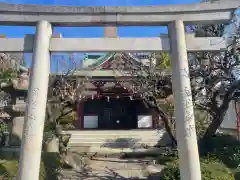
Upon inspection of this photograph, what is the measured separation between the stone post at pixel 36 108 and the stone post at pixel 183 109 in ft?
10.1

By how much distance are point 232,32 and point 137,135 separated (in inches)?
414

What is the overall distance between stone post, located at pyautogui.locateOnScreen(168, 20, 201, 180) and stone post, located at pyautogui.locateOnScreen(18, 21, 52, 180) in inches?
121

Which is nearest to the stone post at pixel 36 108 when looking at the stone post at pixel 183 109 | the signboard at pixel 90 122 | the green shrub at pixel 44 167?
the green shrub at pixel 44 167

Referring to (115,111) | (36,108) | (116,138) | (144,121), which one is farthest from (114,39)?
(115,111)

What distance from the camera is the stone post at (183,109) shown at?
607 centimetres

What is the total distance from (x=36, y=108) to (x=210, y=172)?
4785mm

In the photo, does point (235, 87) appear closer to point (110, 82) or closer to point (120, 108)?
point (110, 82)

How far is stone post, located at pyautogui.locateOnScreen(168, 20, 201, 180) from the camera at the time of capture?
6.07m

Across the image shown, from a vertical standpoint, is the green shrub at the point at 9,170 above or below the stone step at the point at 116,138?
below

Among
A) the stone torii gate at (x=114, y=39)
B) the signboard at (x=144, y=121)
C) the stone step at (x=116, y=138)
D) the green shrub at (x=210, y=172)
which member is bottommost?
the green shrub at (x=210, y=172)

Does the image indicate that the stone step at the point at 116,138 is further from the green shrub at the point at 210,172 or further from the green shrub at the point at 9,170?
the green shrub at the point at 210,172

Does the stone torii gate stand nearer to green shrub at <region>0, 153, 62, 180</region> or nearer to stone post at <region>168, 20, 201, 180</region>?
stone post at <region>168, 20, 201, 180</region>

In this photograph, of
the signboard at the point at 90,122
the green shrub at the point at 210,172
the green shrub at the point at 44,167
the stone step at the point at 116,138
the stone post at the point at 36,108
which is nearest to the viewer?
the stone post at the point at 36,108

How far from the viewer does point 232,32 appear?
8.72 meters
